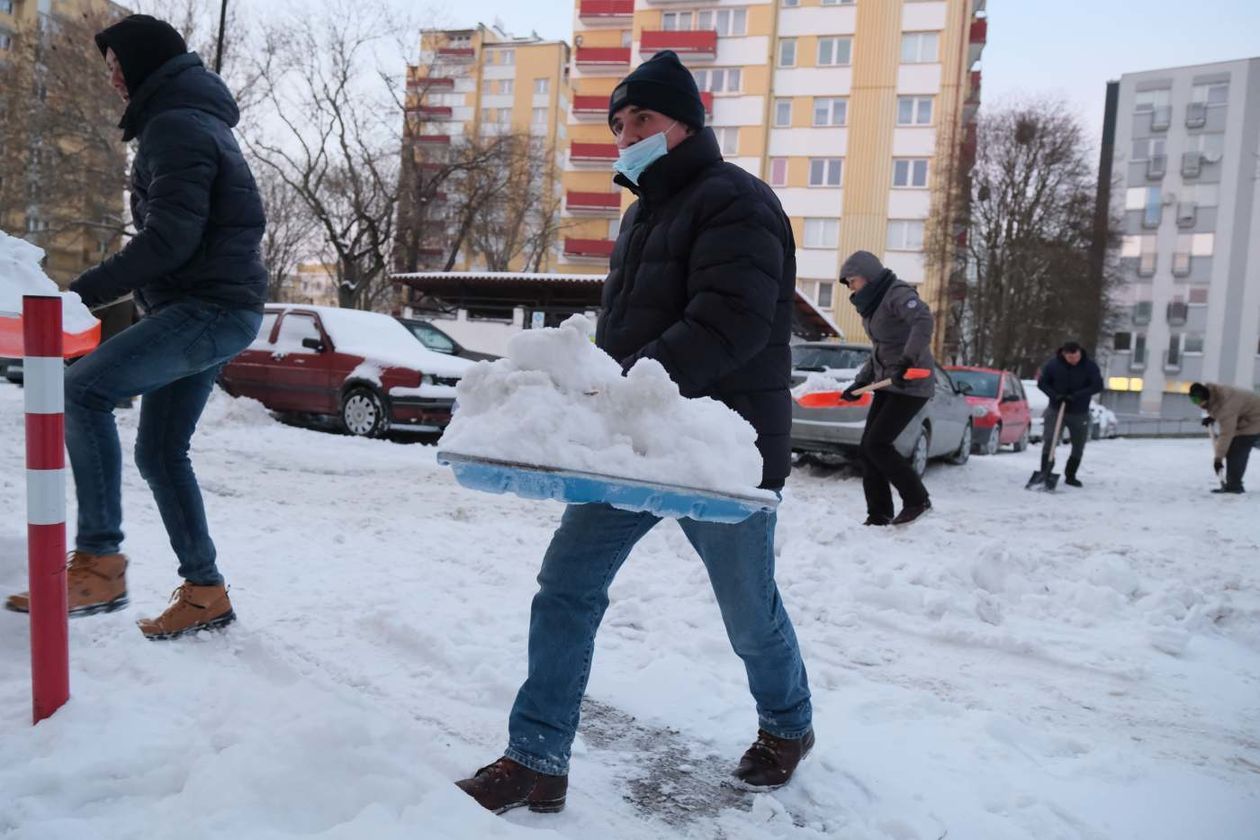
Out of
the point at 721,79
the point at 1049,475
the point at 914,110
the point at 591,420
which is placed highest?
the point at 721,79

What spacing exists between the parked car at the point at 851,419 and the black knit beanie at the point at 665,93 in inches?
265

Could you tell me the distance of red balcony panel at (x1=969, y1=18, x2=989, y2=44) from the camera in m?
47.4

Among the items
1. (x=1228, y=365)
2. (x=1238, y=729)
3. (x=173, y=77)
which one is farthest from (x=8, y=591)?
(x=1228, y=365)

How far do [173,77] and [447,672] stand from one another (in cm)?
229

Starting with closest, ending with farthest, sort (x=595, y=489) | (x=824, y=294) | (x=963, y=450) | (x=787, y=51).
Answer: (x=595, y=489) < (x=963, y=450) < (x=824, y=294) < (x=787, y=51)

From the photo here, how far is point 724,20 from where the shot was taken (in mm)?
46688

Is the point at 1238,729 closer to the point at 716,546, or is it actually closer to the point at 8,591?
the point at 716,546

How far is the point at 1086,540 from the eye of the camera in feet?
24.5

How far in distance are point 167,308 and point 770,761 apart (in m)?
2.43

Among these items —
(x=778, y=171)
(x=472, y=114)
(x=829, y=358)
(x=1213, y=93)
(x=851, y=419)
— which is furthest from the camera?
(x=472, y=114)

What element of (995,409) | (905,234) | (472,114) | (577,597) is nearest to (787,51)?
(905,234)

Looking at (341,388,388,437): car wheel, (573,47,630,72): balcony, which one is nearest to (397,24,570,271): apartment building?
(573,47,630,72): balcony

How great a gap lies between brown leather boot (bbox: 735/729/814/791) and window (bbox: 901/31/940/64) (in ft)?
149

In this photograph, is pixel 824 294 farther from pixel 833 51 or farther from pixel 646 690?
pixel 646 690
